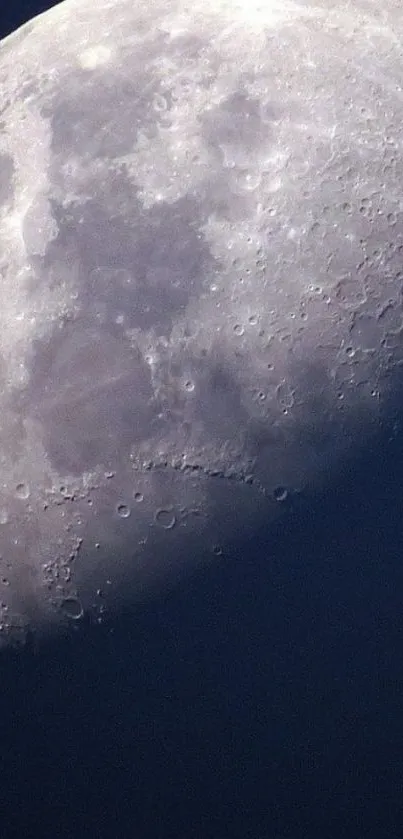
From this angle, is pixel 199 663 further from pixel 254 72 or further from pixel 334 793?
pixel 254 72

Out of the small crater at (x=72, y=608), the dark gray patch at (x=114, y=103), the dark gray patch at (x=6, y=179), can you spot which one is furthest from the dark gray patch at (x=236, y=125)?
the small crater at (x=72, y=608)

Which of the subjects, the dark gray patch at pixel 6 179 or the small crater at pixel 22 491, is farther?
the dark gray patch at pixel 6 179

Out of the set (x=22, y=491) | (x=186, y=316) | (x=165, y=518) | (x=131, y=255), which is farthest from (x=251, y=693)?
(x=131, y=255)

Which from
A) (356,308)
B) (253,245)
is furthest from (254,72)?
(356,308)

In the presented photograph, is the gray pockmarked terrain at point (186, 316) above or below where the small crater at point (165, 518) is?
above

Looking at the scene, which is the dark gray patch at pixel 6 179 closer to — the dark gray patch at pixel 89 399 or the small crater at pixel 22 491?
the dark gray patch at pixel 89 399

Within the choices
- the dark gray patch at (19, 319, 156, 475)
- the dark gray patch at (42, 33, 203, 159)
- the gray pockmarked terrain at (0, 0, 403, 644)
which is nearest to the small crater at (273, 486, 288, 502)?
the gray pockmarked terrain at (0, 0, 403, 644)

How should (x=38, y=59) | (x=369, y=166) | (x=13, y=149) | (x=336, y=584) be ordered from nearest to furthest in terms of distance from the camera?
(x=336, y=584) → (x=369, y=166) → (x=13, y=149) → (x=38, y=59)
